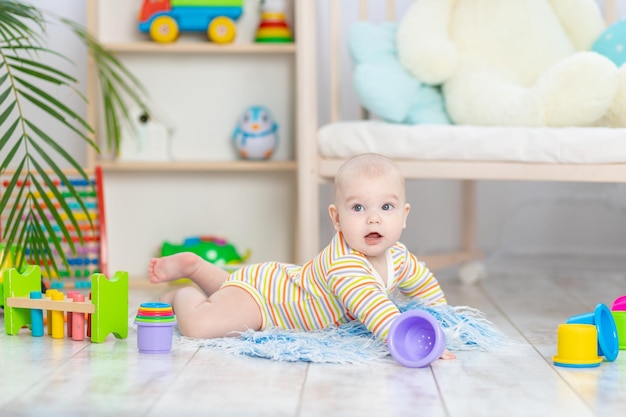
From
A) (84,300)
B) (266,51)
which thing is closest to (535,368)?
(84,300)

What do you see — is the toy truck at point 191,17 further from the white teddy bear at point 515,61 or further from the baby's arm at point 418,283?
the baby's arm at point 418,283

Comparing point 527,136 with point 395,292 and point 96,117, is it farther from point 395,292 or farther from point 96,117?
point 96,117

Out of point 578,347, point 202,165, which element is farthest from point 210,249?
point 578,347

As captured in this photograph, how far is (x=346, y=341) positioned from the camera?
4.54 ft

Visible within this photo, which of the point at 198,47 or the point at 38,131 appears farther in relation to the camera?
the point at 198,47

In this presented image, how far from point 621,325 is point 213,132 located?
1.27m

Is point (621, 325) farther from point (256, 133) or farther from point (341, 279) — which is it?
point (256, 133)

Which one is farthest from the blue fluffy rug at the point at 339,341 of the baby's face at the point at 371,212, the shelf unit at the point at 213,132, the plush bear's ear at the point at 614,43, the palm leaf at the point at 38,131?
the shelf unit at the point at 213,132

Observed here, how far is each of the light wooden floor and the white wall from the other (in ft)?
3.33

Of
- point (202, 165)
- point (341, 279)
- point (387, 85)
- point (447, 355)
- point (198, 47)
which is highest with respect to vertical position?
point (198, 47)

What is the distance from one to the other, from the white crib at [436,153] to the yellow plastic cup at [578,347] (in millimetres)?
477

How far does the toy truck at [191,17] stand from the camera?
2.25 meters

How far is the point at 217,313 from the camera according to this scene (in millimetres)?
1455

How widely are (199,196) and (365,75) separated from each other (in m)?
0.67
